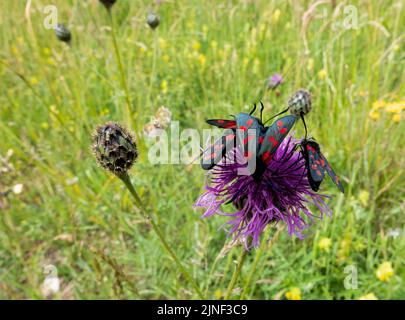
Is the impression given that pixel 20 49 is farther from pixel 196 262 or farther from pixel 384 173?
pixel 384 173

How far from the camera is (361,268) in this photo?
217 cm

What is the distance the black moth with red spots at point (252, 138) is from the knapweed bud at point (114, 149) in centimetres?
31

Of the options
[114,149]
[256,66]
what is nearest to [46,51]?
[256,66]

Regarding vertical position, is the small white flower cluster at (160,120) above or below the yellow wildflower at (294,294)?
above

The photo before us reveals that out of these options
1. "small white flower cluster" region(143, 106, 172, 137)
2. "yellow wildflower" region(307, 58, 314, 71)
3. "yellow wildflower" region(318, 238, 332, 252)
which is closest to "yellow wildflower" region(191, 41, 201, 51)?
"yellow wildflower" region(307, 58, 314, 71)

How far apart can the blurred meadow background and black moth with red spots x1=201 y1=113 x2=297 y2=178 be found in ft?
1.97

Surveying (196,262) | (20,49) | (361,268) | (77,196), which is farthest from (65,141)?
(361,268)

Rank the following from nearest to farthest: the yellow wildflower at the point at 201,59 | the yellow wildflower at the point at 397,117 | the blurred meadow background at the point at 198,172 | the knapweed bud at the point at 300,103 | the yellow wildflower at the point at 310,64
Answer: the knapweed bud at the point at 300,103 < the blurred meadow background at the point at 198,172 < the yellow wildflower at the point at 397,117 < the yellow wildflower at the point at 310,64 < the yellow wildflower at the point at 201,59

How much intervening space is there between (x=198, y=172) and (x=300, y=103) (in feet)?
2.94

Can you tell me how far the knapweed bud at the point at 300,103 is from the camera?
6.61 ft

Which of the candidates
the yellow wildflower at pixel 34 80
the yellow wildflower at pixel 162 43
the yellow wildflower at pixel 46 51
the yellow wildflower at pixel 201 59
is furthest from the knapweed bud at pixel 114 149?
the yellow wildflower at pixel 46 51

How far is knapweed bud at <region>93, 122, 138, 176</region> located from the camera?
1287mm

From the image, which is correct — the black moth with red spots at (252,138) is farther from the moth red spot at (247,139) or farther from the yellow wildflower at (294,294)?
the yellow wildflower at (294,294)

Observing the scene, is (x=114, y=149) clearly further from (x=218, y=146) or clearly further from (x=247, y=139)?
(x=247, y=139)
